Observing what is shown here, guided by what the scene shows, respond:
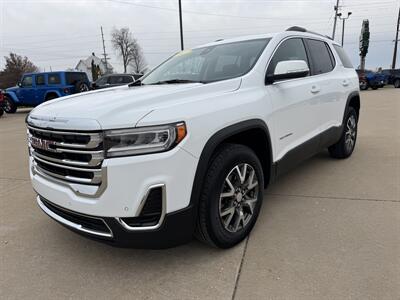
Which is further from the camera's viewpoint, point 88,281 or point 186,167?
point 88,281

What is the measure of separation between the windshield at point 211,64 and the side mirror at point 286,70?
0.76 feet

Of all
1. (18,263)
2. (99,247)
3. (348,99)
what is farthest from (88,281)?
(348,99)

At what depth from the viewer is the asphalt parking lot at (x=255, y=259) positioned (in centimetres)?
233

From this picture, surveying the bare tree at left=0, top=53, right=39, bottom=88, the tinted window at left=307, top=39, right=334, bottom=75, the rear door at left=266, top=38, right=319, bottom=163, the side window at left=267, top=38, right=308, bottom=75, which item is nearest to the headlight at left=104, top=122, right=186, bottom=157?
the rear door at left=266, top=38, right=319, bottom=163

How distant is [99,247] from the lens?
2947mm

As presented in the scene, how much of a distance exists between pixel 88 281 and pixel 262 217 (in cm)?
174

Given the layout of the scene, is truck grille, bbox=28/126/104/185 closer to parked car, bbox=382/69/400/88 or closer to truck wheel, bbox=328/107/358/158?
truck wheel, bbox=328/107/358/158

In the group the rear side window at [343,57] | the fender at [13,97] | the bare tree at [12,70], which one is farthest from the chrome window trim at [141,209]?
the bare tree at [12,70]

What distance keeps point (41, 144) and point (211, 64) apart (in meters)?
1.88

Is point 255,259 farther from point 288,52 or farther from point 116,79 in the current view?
point 116,79

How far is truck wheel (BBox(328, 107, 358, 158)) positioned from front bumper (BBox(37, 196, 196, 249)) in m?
3.57

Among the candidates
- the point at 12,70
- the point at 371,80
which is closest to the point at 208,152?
the point at 371,80

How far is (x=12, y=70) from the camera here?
54156mm

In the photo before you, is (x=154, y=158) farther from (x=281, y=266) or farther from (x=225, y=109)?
(x=281, y=266)
